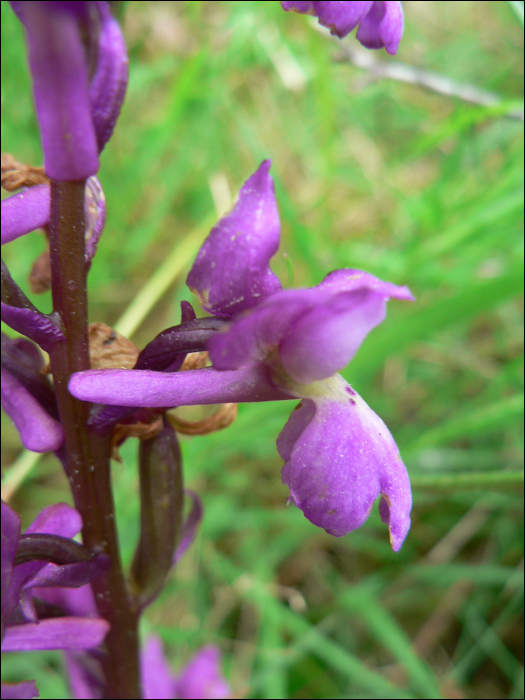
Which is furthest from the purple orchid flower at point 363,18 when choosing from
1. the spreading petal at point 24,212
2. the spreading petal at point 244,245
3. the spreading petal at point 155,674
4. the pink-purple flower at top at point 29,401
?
the spreading petal at point 155,674

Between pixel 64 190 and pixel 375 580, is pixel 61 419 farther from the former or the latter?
pixel 375 580

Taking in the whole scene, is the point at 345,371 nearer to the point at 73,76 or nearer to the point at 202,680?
the point at 202,680

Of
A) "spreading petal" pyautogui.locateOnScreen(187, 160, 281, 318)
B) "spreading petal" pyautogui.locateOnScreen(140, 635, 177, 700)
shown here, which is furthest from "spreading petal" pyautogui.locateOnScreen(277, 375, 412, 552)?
"spreading petal" pyautogui.locateOnScreen(140, 635, 177, 700)

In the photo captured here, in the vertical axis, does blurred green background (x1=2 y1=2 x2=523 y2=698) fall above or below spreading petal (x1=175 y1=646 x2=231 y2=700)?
above

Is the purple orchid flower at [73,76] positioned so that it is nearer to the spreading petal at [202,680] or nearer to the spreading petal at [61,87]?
the spreading petal at [61,87]

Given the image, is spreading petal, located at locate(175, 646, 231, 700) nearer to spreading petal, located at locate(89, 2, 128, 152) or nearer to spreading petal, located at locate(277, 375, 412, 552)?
spreading petal, located at locate(277, 375, 412, 552)

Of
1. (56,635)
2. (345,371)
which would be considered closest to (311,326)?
(56,635)

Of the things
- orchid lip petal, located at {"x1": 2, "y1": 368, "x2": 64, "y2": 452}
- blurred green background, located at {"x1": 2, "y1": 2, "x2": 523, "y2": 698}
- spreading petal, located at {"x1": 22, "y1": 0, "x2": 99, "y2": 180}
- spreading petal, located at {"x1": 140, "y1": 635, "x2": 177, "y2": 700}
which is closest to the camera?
spreading petal, located at {"x1": 22, "y1": 0, "x2": 99, "y2": 180}

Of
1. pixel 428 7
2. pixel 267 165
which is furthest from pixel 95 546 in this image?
pixel 428 7
